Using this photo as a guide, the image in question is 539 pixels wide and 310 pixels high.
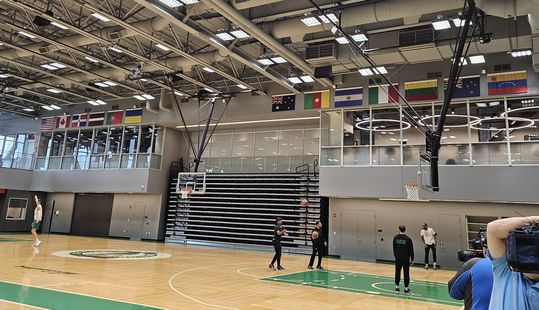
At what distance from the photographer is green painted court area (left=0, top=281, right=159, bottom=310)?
6748mm

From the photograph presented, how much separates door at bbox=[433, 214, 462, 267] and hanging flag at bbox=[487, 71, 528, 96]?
5.51 metres

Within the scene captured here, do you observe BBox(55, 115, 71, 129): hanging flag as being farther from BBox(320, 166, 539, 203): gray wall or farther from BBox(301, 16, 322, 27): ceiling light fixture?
BBox(301, 16, 322, 27): ceiling light fixture

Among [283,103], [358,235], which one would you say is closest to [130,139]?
[283,103]

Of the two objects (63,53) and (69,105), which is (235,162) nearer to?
(63,53)

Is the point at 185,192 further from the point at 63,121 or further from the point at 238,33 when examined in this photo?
the point at 63,121

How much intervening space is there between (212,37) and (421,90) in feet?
31.2

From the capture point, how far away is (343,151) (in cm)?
1872

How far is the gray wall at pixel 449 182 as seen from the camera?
15.0 metres

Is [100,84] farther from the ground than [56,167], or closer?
farther from the ground

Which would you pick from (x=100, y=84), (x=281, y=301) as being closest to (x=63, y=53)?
(x=100, y=84)

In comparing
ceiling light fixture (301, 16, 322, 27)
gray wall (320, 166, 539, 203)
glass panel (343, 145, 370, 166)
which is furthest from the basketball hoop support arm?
glass panel (343, 145, 370, 166)

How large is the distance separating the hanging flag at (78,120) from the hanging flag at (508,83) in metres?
24.4

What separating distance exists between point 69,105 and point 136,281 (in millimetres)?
22340

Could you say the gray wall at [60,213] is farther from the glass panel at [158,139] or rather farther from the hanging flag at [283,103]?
the hanging flag at [283,103]
